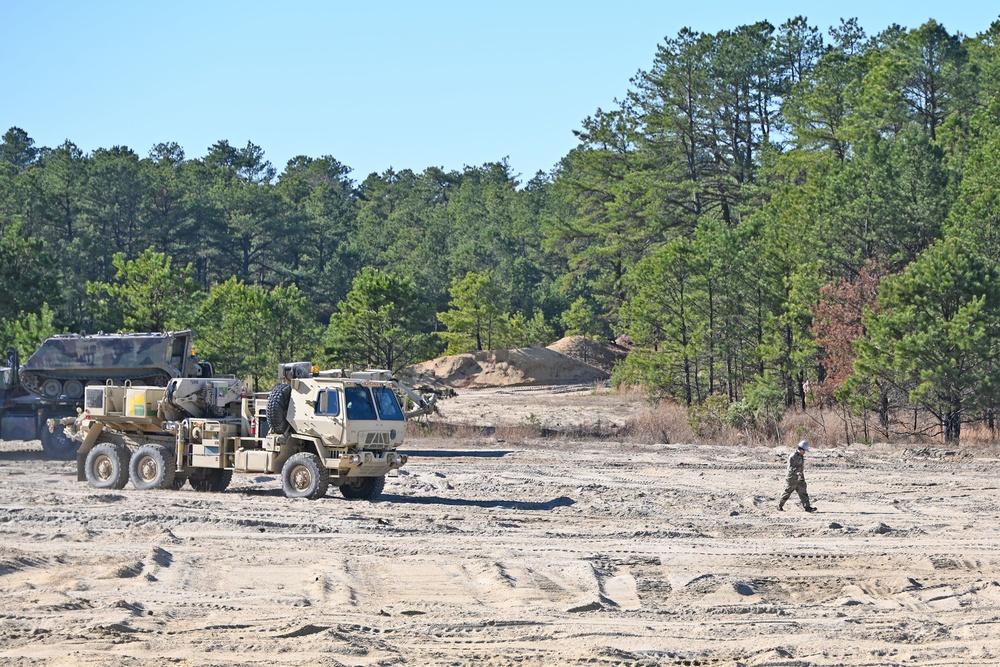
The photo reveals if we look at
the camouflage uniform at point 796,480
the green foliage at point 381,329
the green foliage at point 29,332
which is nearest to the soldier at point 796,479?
the camouflage uniform at point 796,480

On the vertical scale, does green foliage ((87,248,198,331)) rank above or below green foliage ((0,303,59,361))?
above

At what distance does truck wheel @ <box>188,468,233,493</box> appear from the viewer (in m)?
22.2

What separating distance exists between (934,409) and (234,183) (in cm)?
7546

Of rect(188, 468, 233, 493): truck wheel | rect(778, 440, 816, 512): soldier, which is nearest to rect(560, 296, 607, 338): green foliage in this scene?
rect(188, 468, 233, 493): truck wheel

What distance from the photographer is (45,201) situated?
251ft

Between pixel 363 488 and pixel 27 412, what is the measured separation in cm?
1279

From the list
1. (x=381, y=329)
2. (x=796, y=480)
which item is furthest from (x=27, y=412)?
(x=796, y=480)

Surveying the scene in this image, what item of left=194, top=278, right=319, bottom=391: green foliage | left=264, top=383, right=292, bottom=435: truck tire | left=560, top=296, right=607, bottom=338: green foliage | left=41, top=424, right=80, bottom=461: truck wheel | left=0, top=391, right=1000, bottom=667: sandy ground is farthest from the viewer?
left=560, top=296, right=607, bottom=338: green foliage

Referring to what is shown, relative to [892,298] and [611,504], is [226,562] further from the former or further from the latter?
[892,298]

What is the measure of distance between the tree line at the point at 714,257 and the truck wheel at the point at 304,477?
1630cm

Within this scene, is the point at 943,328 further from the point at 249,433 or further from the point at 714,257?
the point at 249,433

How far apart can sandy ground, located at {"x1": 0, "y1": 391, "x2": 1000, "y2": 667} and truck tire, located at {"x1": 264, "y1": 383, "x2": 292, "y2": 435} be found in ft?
4.29

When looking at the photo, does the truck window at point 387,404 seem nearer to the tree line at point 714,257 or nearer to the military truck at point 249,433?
the military truck at point 249,433

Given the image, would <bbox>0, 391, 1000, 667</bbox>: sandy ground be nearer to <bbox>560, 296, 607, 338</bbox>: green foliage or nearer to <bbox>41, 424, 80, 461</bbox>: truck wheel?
<bbox>41, 424, 80, 461</bbox>: truck wheel
